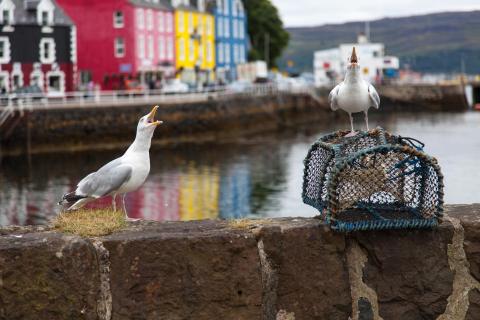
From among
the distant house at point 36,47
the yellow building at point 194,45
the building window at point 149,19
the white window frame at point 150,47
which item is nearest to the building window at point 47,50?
the distant house at point 36,47

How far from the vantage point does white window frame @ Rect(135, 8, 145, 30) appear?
6946 cm

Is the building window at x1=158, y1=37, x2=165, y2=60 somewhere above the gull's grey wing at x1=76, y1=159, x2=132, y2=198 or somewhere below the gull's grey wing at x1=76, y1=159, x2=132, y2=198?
above

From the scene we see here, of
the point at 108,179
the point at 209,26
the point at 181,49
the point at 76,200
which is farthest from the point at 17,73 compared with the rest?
the point at 108,179

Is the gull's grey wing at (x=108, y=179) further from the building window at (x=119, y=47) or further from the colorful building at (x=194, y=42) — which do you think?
the colorful building at (x=194, y=42)

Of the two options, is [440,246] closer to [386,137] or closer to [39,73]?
[386,137]

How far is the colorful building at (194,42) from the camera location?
7681 cm

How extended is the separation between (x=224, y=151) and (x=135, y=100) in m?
6.51

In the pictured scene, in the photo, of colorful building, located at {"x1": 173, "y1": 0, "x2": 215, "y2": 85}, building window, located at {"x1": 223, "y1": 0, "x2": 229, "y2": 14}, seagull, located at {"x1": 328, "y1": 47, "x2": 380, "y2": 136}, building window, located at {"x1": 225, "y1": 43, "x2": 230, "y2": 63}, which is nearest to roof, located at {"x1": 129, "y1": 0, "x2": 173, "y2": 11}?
colorful building, located at {"x1": 173, "y1": 0, "x2": 215, "y2": 85}

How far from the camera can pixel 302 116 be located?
250 ft

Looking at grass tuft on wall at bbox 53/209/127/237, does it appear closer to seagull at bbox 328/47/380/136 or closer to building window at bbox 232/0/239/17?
seagull at bbox 328/47/380/136

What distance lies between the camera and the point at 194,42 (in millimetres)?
78875

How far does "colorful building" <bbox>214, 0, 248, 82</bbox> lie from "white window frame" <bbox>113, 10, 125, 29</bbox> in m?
16.2

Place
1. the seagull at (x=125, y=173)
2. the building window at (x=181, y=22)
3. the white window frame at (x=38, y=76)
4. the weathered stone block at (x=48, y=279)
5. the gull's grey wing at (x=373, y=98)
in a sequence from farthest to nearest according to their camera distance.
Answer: the building window at (x=181, y=22) < the white window frame at (x=38, y=76) < the gull's grey wing at (x=373, y=98) < the seagull at (x=125, y=173) < the weathered stone block at (x=48, y=279)

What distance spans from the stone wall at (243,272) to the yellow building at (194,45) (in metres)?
69.4
